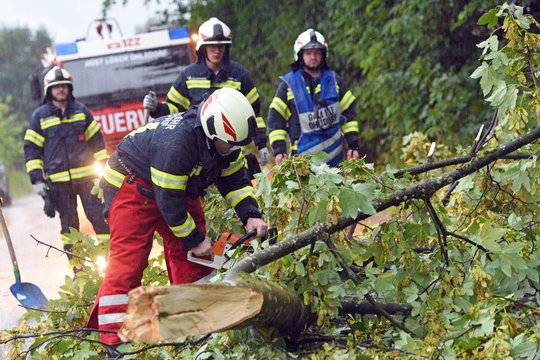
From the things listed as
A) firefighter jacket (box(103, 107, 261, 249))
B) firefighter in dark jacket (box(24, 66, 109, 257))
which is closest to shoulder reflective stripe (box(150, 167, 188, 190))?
firefighter jacket (box(103, 107, 261, 249))

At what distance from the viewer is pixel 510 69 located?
487 centimetres

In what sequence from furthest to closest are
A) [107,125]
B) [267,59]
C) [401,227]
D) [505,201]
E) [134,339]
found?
[267,59]
[107,125]
[505,201]
[401,227]
[134,339]

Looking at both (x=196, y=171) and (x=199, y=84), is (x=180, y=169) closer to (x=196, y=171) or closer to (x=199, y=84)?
(x=196, y=171)

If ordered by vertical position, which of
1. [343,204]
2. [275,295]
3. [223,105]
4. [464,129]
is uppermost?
[223,105]

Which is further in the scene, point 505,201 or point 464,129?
point 464,129

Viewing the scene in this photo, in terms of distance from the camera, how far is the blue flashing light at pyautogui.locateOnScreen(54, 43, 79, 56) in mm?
13094

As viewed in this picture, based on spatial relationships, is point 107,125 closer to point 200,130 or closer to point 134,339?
point 200,130

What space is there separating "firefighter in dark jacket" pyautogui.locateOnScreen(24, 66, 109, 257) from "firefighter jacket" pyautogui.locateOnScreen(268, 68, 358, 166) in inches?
69.4

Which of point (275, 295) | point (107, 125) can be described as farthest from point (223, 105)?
point (107, 125)

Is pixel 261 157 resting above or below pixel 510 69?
below

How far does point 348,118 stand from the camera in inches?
316

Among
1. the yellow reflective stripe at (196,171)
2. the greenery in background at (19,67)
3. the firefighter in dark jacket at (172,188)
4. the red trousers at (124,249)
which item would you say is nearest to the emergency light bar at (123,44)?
the firefighter in dark jacket at (172,188)

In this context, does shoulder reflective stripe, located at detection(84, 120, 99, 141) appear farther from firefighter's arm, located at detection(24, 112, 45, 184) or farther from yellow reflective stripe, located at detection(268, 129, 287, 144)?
yellow reflective stripe, located at detection(268, 129, 287, 144)

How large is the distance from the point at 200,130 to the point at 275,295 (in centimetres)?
153
